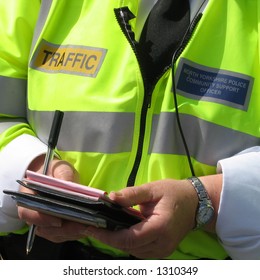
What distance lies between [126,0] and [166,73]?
0.27m

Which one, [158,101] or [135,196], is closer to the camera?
[135,196]

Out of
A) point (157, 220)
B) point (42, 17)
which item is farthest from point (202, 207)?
point (42, 17)

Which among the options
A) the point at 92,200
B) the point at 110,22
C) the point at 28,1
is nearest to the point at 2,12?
the point at 28,1

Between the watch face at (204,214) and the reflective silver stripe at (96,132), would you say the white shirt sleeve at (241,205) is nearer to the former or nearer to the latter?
the watch face at (204,214)

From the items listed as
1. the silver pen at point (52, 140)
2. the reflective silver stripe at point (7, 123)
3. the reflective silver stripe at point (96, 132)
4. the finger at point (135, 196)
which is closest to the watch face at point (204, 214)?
the finger at point (135, 196)

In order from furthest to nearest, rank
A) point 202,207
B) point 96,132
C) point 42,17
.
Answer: point 42,17, point 96,132, point 202,207

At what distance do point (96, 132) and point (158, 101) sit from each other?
0.68 feet

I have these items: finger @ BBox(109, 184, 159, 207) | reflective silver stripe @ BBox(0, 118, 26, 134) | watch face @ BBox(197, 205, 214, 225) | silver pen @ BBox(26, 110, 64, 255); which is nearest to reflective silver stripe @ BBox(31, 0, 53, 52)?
reflective silver stripe @ BBox(0, 118, 26, 134)

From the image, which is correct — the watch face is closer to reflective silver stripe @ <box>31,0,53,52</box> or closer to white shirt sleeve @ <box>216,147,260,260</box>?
white shirt sleeve @ <box>216,147,260,260</box>

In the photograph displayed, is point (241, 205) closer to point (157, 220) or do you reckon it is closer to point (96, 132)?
point (157, 220)

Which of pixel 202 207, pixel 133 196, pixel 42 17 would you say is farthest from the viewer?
pixel 42 17

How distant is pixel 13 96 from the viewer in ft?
5.79
